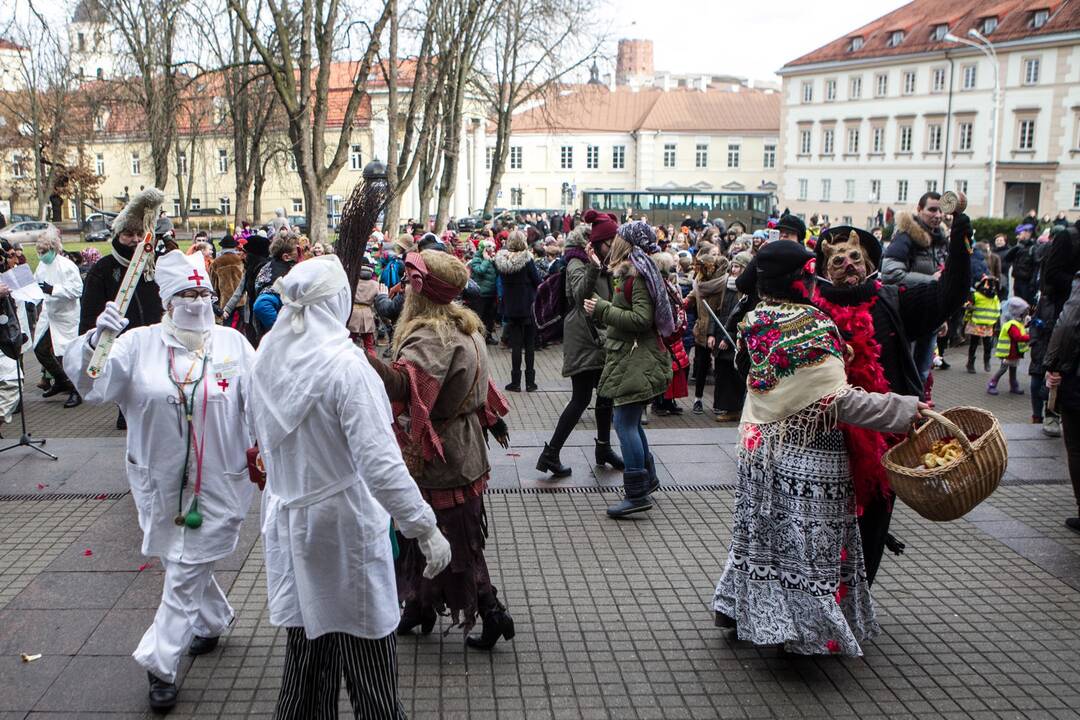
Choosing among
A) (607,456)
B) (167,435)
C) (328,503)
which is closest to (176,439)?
(167,435)

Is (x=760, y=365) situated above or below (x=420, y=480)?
A: above

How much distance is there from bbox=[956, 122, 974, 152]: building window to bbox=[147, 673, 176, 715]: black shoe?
58.6 metres

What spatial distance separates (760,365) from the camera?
13.8 feet

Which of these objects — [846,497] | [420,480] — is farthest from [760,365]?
[420,480]

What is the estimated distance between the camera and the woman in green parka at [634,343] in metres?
6.30

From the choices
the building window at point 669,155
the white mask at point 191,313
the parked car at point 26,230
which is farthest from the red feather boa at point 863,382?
the building window at point 669,155

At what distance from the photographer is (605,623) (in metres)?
4.89

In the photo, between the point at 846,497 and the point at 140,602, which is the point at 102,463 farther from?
the point at 846,497

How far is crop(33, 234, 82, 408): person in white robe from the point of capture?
10.8 m

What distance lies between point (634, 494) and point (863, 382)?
251 cm

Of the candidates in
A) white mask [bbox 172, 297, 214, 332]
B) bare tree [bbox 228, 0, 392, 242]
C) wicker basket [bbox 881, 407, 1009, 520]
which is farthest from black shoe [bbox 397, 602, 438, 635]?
bare tree [bbox 228, 0, 392, 242]

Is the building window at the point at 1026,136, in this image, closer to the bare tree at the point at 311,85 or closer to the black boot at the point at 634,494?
the bare tree at the point at 311,85

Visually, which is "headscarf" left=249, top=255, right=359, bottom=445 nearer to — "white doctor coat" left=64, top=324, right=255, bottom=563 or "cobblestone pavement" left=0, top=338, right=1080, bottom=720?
"white doctor coat" left=64, top=324, right=255, bottom=563

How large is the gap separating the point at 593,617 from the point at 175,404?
7.66 feet
